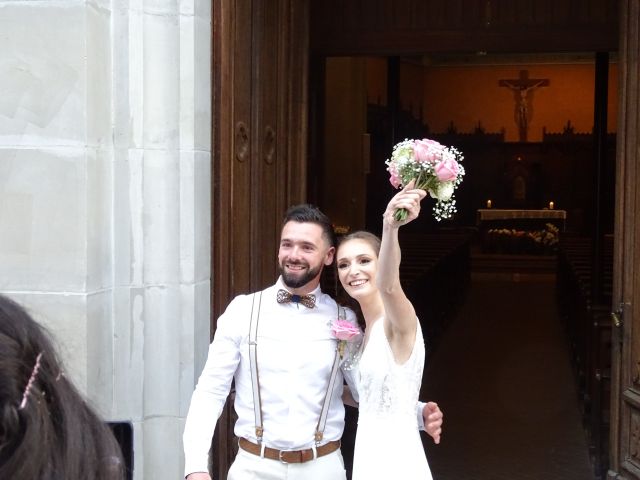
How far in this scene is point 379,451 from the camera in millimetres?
3008

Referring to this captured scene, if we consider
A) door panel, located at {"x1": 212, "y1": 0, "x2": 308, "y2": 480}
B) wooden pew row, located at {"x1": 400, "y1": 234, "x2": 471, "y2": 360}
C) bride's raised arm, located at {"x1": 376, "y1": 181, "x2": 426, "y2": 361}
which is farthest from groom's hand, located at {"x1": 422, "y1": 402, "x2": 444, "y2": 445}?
wooden pew row, located at {"x1": 400, "y1": 234, "x2": 471, "y2": 360}

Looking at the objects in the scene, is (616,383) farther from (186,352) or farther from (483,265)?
(483,265)

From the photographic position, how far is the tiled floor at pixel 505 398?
277 inches

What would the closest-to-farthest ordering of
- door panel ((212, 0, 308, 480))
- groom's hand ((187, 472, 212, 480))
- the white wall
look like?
1. groom's hand ((187, 472, 212, 480))
2. the white wall
3. door panel ((212, 0, 308, 480))

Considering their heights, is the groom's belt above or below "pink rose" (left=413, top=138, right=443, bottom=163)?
below

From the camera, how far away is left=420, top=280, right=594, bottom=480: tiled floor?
23.1 ft

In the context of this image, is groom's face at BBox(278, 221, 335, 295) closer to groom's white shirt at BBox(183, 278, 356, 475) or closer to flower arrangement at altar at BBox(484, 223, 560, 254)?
groom's white shirt at BBox(183, 278, 356, 475)

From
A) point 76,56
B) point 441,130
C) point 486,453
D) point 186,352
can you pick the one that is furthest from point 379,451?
point 441,130

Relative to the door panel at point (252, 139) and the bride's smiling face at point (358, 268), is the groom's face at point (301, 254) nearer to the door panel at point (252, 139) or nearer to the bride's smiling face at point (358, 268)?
the bride's smiling face at point (358, 268)

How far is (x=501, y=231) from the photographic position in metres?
22.5

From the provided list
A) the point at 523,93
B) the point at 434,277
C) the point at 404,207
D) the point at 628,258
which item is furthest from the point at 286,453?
the point at 523,93

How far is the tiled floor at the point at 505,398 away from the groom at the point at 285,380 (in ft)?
11.8

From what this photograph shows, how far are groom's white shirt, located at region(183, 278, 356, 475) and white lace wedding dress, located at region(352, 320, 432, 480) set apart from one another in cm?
29

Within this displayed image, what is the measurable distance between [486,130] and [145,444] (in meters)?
23.6
